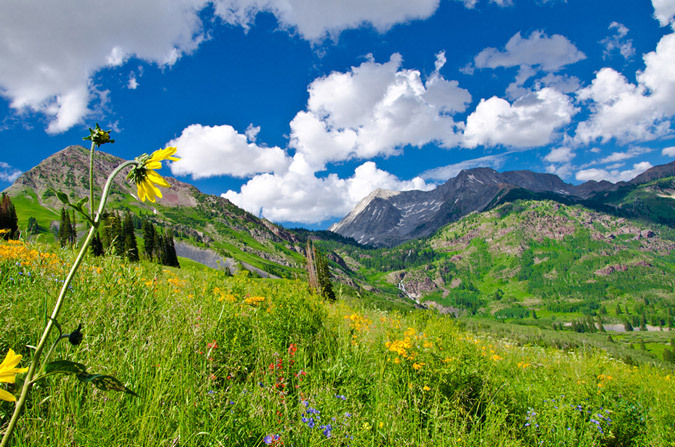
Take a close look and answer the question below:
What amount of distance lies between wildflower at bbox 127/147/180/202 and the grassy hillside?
1923 mm

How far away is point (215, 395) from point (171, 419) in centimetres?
52

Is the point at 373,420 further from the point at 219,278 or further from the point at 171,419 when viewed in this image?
the point at 219,278

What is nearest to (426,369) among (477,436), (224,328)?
(477,436)

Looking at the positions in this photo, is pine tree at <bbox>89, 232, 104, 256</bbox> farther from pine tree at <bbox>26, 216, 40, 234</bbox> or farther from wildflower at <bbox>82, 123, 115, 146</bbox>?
→ pine tree at <bbox>26, 216, 40, 234</bbox>

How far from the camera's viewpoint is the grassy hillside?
276 centimetres

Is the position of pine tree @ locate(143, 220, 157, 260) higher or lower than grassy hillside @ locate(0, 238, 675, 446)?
higher

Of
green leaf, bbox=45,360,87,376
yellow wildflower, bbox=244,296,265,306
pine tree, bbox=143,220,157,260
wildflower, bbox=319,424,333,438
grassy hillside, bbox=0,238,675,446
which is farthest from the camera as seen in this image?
pine tree, bbox=143,220,157,260

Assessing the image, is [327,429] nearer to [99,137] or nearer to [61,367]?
[61,367]

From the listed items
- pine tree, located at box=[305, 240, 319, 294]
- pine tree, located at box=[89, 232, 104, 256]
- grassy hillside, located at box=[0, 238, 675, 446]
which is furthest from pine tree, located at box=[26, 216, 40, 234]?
pine tree, located at box=[305, 240, 319, 294]

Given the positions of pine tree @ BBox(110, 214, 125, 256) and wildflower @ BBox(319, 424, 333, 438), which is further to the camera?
pine tree @ BBox(110, 214, 125, 256)

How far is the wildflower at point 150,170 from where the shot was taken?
5.60 ft

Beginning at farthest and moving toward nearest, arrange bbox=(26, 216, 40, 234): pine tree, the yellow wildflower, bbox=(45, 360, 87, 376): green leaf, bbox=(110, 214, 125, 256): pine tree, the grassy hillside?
bbox=(26, 216, 40, 234): pine tree
the yellow wildflower
bbox=(110, 214, 125, 256): pine tree
the grassy hillside
bbox=(45, 360, 87, 376): green leaf

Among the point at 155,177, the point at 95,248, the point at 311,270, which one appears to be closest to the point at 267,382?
the point at 155,177

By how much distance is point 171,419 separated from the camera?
269 cm
